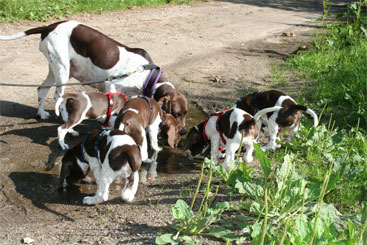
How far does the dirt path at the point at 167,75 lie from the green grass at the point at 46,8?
1.25 ft

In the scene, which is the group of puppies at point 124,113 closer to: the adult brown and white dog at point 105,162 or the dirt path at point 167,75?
the adult brown and white dog at point 105,162

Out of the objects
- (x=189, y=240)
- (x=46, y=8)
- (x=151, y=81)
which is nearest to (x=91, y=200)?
(x=189, y=240)

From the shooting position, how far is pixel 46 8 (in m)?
12.3

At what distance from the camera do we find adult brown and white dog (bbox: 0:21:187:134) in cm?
682

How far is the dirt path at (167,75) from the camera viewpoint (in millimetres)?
4332

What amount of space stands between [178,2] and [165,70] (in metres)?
8.02

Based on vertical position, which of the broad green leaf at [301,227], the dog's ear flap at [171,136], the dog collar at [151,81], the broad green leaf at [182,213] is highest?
the dog collar at [151,81]

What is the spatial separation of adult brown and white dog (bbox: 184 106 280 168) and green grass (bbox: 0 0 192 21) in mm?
7609

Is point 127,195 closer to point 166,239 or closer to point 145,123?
point 166,239

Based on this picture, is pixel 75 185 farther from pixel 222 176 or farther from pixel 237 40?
pixel 237 40

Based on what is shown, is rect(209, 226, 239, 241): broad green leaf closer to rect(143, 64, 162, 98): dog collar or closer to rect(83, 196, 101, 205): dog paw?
rect(83, 196, 101, 205): dog paw

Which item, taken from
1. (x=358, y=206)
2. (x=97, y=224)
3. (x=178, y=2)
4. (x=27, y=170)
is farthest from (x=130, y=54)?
(x=178, y=2)

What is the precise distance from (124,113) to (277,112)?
206cm

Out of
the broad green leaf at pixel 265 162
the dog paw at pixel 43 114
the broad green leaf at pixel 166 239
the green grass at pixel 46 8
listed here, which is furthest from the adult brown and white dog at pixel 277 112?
the green grass at pixel 46 8
